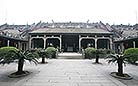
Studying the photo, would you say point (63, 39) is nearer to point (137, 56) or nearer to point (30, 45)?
point (30, 45)

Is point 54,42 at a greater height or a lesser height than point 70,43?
greater

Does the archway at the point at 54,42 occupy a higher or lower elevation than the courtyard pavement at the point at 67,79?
higher

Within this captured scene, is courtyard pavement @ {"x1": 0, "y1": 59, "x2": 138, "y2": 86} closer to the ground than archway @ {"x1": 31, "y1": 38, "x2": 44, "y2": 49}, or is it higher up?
closer to the ground

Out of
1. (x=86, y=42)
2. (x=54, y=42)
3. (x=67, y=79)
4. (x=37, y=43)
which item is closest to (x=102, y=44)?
(x=86, y=42)

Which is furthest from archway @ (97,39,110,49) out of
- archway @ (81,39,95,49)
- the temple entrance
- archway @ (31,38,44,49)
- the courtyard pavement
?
the courtyard pavement

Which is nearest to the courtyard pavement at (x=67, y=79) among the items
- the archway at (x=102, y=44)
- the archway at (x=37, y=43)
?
the archway at (x=37, y=43)

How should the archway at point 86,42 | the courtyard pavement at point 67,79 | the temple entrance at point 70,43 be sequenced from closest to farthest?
1. the courtyard pavement at point 67,79
2. the archway at point 86,42
3. the temple entrance at point 70,43

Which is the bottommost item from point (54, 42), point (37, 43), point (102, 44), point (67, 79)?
point (67, 79)

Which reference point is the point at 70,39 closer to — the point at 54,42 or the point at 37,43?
the point at 54,42

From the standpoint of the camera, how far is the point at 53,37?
116 ft

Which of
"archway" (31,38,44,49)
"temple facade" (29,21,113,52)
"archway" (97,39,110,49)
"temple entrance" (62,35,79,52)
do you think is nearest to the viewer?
"temple facade" (29,21,113,52)

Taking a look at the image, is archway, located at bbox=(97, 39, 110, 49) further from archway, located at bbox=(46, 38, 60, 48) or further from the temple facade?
archway, located at bbox=(46, 38, 60, 48)

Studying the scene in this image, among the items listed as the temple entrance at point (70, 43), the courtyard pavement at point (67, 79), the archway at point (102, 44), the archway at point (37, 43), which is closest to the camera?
the courtyard pavement at point (67, 79)

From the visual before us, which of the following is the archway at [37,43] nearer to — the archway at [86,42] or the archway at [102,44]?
the archway at [86,42]
